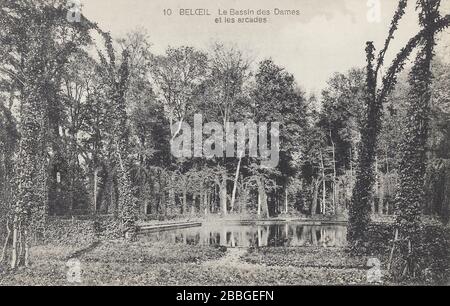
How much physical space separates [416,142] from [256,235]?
319 inches

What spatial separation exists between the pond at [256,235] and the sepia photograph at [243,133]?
0.16 meters

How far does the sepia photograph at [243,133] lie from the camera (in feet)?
38.3

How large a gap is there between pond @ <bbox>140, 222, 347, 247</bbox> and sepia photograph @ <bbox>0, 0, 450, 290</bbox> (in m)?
0.16

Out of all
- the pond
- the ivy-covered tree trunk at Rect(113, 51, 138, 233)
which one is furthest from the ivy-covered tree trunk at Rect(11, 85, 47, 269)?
the pond

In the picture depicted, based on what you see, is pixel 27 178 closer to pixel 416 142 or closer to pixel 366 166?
pixel 366 166

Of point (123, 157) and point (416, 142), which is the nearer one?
point (416, 142)

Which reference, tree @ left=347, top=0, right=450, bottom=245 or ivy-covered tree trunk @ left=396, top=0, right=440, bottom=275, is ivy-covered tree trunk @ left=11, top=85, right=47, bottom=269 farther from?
ivy-covered tree trunk @ left=396, top=0, right=440, bottom=275

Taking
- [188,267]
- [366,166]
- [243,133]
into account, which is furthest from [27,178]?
[366,166]

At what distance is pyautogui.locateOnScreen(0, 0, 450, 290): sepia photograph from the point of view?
11688 millimetres

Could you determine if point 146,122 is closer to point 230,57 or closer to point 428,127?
point 230,57

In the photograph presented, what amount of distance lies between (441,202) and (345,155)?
17.1 ft

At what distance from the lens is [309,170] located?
2064 cm

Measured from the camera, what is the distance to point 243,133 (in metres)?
16.9

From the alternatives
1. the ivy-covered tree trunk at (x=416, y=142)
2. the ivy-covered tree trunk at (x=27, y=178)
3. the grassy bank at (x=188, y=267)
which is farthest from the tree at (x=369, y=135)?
the ivy-covered tree trunk at (x=27, y=178)
